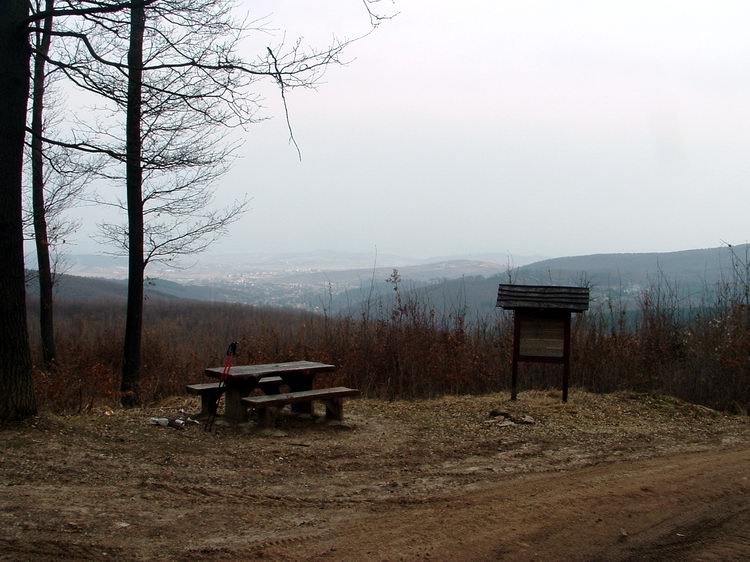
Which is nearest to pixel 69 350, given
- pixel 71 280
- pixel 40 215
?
pixel 40 215

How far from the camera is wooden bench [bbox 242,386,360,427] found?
8.48 m

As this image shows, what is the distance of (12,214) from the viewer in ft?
24.6

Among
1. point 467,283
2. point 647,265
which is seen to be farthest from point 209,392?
point 647,265

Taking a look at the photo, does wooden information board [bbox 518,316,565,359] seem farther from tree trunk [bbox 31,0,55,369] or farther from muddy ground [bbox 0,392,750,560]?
tree trunk [bbox 31,0,55,369]

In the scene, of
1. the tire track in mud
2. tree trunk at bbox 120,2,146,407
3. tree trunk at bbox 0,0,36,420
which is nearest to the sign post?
tree trunk at bbox 0,0,36,420

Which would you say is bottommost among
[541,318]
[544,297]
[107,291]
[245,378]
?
[245,378]

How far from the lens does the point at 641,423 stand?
966cm

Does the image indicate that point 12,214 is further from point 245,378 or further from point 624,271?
point 624,271

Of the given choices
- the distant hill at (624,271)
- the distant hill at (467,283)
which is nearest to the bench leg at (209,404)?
the distant hill at (467,283)

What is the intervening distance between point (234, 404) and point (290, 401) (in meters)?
0.64

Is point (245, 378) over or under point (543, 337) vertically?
under

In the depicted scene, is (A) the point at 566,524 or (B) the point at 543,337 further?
(B) the point at 543,337

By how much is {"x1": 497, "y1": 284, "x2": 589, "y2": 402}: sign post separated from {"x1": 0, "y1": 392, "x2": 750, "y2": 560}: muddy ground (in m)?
1.04

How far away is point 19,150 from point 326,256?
9944 cm
